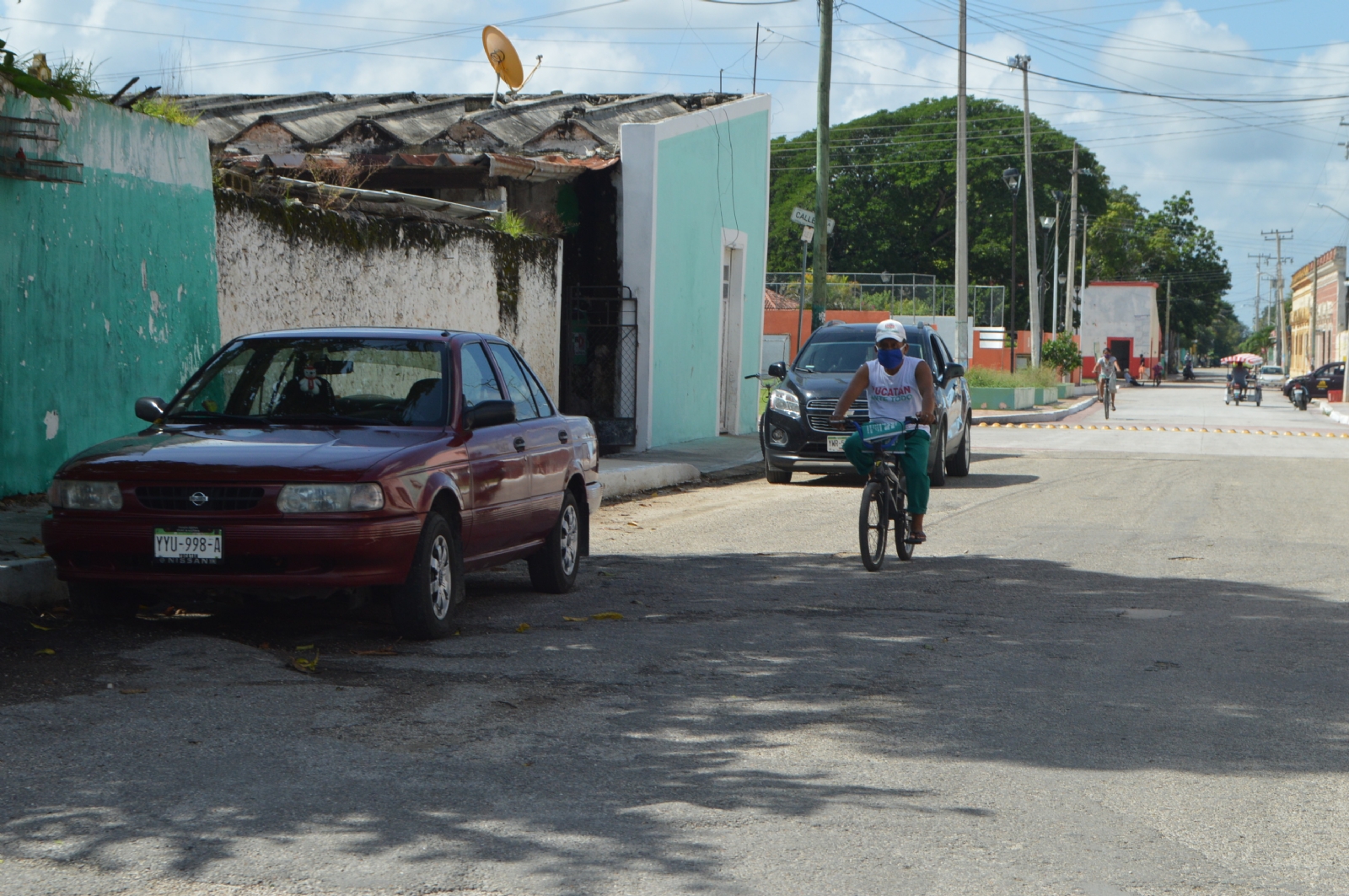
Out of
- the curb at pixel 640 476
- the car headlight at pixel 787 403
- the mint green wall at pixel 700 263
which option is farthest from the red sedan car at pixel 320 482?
the mint green wall at pixel 700 263

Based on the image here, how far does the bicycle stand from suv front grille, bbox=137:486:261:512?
4734 mm

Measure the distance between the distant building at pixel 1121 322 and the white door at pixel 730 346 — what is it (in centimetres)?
6135

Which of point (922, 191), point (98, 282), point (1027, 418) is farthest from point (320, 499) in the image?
point (922, 191)

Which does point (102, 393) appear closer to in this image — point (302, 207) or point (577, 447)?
point (302, 207)

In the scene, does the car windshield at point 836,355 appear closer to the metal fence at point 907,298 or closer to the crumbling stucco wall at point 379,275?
the crumbling stucco wall at point 379,275

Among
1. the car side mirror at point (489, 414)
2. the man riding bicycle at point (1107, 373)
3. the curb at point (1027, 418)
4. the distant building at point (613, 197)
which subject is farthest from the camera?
the man riding bicycle at point (1107, 373)

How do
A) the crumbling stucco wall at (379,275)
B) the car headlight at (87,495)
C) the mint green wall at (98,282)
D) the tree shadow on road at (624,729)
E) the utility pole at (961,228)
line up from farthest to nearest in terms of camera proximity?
1. the utility pole at (961,228)
2. the crumbling stucco wall at (379,275)
3. the mint green wall at (98,282)
4. the car headlight at (87,495)
5. the tree shadow on road at (624,729)

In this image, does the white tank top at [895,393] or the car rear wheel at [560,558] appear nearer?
the car rear wheel at [560,558]

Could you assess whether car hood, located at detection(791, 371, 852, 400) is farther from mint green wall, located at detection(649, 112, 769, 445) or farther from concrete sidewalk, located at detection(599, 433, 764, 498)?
mint green wall, located at detection(649, 112, 769, 445)

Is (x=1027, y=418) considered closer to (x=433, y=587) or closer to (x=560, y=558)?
(x=560, y=558)

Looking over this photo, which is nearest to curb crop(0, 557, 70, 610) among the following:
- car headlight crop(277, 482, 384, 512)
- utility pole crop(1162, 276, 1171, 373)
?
car headlight crop(277, 482, 384, 512)

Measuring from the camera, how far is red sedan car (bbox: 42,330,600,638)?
6914 mm

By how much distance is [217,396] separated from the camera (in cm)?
823

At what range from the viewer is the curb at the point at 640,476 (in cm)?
1555
